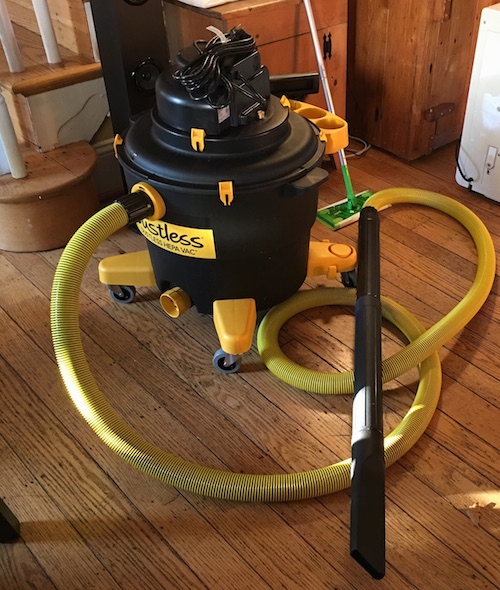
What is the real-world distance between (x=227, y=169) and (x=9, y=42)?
105 centimetres

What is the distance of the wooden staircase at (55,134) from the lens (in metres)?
1.85

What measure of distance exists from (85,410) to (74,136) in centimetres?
114

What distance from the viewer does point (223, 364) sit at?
4.89 ft

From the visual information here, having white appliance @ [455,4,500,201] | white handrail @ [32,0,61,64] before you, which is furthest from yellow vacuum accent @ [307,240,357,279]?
white handrail @ [32,0,61,64]

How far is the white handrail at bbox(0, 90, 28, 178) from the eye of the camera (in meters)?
1.72

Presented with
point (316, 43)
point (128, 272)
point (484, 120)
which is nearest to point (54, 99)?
point (128, 272)

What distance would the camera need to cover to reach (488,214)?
6.56ft

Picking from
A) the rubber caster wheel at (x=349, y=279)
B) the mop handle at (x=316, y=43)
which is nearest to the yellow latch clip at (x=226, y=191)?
the rubber caster wheel at (x=349, y=279)

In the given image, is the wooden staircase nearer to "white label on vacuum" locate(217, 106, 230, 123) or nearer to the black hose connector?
the black hose connector

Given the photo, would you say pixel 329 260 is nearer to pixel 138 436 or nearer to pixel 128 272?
pixel 128 272

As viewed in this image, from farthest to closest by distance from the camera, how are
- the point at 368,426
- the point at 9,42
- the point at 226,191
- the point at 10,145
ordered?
the point at 9,42, the point at 10,145, the point at 226,191, the point at 368,426

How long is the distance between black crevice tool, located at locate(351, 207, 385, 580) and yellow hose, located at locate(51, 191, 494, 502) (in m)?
0.14

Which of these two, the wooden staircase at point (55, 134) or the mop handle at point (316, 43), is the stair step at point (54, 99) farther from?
the mop handle at point (316, 43)

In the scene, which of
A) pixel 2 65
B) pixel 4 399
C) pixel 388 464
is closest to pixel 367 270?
pixel 388 464
